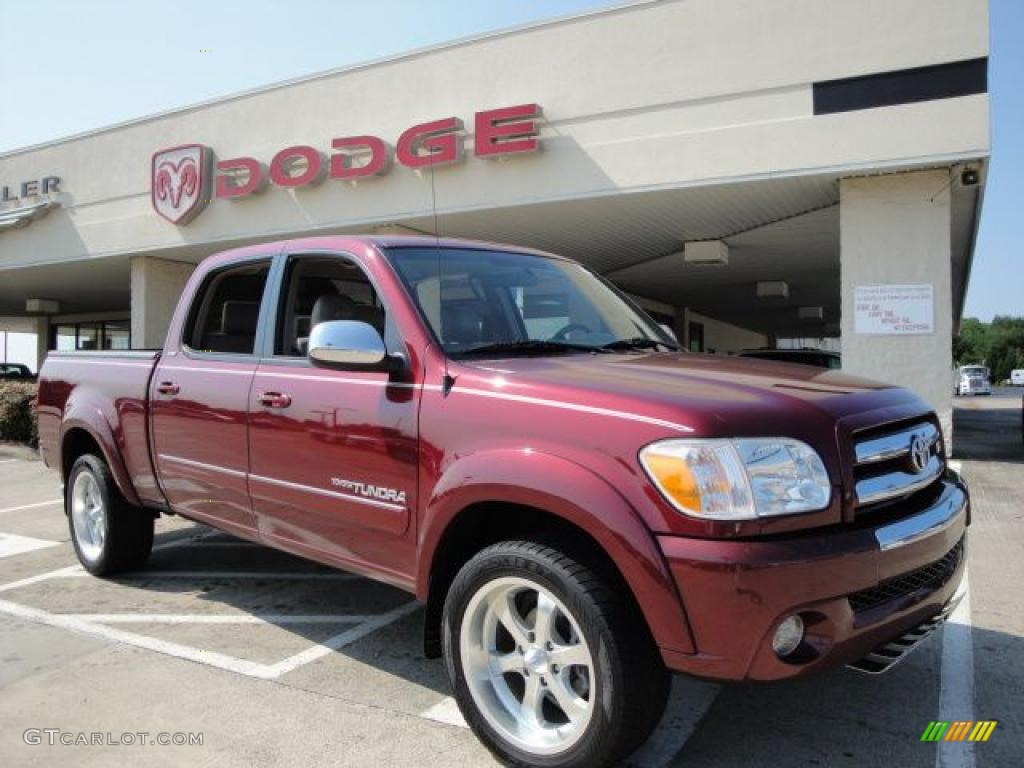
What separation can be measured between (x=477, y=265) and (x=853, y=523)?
80.2 inches

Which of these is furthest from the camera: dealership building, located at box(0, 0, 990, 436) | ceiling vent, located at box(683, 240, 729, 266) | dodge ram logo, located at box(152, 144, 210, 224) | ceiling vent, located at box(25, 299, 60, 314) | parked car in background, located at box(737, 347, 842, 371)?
ceiling vent, located at box(25, 299, 60, 314)

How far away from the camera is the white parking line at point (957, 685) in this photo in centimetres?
281

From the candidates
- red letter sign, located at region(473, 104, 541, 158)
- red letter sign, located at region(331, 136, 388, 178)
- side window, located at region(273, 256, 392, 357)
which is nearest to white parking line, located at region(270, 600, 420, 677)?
side window, located at region(273, 256, 392, 357)

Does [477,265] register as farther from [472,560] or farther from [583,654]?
[583,654]

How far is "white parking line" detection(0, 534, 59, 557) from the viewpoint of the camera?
607cm

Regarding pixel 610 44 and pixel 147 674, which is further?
pixel 610 44

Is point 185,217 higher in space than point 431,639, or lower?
higher

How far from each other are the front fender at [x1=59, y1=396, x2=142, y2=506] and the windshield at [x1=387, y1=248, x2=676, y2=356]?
2.46m

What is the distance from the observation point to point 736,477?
232 cm

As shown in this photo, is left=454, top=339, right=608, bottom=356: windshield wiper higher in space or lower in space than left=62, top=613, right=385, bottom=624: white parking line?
higher

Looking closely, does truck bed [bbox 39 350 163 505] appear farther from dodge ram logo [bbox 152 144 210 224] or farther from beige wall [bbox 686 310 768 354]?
beige wall [bbox 686 310 768 354]

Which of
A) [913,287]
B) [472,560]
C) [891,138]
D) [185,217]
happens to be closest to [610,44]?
[891,138]

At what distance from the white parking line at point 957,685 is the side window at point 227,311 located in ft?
11.9

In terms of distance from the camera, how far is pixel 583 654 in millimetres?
2553
